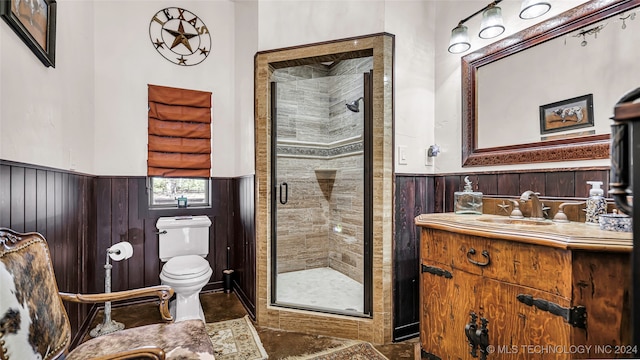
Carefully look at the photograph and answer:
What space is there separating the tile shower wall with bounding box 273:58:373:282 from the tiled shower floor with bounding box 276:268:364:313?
11 centimetres

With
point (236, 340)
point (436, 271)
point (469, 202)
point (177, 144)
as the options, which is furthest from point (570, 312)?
point (177, 144)

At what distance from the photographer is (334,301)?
8.39 feet

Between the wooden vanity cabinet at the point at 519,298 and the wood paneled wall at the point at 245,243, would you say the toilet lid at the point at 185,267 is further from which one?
the wooden vanity cabinet at the point at 519,298

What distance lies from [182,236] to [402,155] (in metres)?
2.14

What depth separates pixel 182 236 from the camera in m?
2.84

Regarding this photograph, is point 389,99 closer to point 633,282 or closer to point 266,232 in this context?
point 266,232

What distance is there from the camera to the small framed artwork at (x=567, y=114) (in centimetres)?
148

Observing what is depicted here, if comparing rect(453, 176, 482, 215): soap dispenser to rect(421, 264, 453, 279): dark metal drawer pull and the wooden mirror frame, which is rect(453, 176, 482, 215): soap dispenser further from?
rect(421, 264, 453, 279): dark metal drawer pull

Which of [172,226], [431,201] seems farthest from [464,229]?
[172,226]

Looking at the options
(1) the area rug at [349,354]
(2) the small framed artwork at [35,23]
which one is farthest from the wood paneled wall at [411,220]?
(2) the small framed artwork at [35,23]

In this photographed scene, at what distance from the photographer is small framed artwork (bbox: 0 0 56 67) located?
46.3 inches

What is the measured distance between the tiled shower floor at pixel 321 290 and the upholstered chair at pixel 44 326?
3.89 feet

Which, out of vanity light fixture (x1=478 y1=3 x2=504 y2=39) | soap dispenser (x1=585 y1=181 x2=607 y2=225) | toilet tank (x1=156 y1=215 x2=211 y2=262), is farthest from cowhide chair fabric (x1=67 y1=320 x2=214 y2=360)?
vanity light fixture (x1=478 y1=3 x2=504 y2=39)

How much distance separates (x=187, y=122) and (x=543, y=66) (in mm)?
2874
